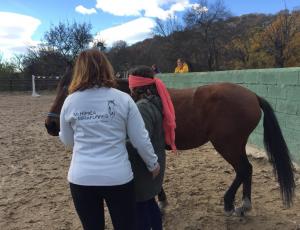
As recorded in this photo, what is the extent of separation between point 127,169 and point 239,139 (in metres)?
2.05

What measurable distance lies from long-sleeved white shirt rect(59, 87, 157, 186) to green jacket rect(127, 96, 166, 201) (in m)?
0.31

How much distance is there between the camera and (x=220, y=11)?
46.0 meters

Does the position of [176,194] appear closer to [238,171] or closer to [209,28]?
[238,171]

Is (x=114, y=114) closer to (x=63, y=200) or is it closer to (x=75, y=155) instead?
(x=75, y=155)

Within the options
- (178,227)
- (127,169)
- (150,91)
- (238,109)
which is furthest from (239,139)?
(127,169)

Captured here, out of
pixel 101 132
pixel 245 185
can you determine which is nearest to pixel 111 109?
pixel 101 132

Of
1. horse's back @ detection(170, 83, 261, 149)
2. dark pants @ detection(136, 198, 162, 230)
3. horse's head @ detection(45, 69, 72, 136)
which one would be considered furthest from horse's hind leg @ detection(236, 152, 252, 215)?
horse's head @ detection(45, 69, 72, 136)

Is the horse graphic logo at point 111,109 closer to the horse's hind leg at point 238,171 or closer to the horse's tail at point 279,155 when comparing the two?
the horse's hind leg at point 238,171

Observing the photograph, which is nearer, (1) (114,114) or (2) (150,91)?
(1) (114,114)

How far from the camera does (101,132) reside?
7.91 ft

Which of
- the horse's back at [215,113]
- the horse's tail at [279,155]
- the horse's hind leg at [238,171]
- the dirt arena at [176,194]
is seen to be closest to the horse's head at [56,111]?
the dirt arena at [176,194]

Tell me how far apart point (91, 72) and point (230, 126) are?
85.4 inches

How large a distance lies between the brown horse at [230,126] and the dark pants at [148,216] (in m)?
1.38

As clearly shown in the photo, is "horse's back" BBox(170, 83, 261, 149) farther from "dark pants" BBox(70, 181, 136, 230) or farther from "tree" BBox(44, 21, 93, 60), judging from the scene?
"tree" BBox(44, 21, 93, 60)
